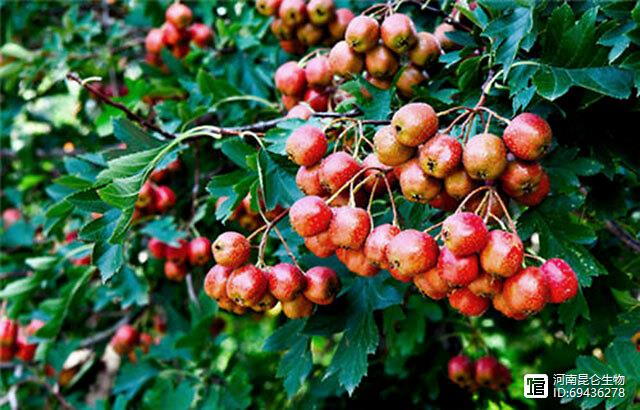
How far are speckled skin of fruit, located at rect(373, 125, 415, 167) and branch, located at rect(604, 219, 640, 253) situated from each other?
69 centimetres

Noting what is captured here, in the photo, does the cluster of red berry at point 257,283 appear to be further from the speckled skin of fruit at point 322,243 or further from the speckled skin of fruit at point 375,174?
the speckled skin of fruit at point 375,174

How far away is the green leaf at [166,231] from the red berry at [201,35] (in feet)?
2.29

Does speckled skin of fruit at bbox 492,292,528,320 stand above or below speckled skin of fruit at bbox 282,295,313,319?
above

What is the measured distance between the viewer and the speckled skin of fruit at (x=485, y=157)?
1.04m

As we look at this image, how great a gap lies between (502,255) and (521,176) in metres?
0.18

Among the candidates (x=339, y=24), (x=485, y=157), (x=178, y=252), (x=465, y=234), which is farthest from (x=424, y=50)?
(x=178, y=252)

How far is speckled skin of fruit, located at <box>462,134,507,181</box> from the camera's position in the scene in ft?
3.40

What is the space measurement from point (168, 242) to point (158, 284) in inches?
28.3

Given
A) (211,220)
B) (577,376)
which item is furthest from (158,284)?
(577,376)

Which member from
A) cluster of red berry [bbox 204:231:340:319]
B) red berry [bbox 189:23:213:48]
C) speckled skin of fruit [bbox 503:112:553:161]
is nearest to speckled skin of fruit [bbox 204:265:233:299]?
cluster of red berry [bbox 204:231:340:319]

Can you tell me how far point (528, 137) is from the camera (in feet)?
3.45

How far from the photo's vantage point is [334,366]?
1334mm

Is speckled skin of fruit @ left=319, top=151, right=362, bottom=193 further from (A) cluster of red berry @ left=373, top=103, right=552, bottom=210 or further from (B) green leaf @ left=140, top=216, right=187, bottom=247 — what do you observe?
(B) green leaf @ left=140, top=216, right=187, bottom=247

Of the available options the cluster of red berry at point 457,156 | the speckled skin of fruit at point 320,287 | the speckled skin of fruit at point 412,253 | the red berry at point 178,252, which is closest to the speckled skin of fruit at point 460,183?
the cluster of red berry at point 457,156
